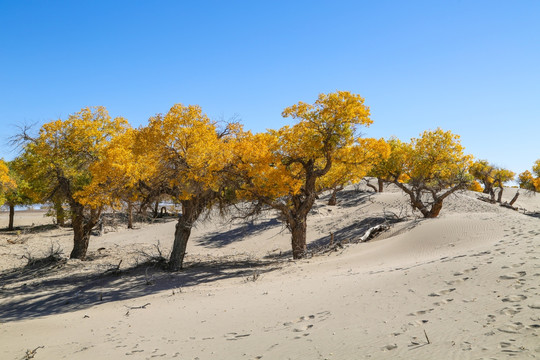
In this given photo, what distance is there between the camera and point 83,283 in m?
12.9

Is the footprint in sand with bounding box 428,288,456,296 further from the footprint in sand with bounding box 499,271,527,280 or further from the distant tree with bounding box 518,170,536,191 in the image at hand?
the distant tree with bounding box 518,170,536,191

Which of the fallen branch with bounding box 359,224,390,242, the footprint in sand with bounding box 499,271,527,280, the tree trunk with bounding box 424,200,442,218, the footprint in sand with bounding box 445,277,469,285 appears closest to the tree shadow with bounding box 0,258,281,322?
the footprint in sand with bounding box 445,277,469,285

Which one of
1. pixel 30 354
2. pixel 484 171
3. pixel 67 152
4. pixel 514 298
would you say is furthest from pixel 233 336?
pixel 484 171

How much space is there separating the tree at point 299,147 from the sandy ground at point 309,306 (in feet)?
9.67

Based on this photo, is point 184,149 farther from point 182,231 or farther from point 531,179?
point 531,179

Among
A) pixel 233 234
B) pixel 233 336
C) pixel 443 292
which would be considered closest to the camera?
pixel 233 336

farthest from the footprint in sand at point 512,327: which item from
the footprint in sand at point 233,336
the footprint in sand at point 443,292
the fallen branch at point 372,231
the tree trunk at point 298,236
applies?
the fallen branch at point 372,231

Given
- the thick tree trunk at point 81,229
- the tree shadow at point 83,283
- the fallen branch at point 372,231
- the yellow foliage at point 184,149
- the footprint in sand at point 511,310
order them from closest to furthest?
the footprint in sand at point 511,310 → the tree shadow at point 83,283 → the yellow foliage at point 184,149 → the thick tree trunk at point 81,229 → the fallen branch at point 372,231

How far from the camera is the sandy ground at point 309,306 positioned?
4.57m

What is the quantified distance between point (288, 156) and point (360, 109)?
3236 millimetres

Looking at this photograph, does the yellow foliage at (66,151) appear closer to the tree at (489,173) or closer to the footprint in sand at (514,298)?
the footprint in sand at (514,298)

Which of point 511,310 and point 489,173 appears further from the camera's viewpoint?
point 489,173

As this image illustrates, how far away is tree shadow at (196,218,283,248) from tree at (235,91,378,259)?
34.1 ft

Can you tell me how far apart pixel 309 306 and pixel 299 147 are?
813 centimetres
